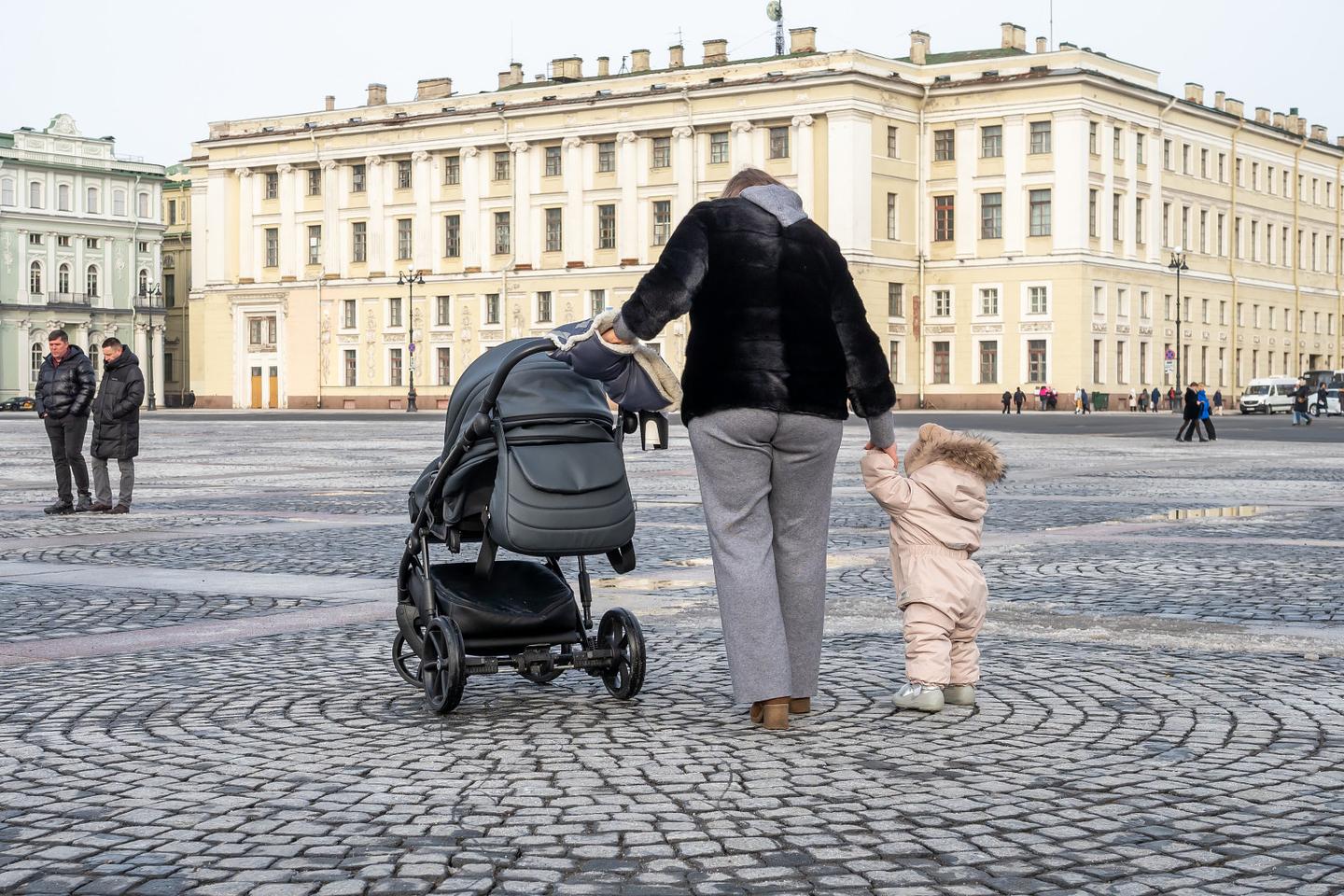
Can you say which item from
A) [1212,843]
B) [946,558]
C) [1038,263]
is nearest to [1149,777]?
[1212,843]

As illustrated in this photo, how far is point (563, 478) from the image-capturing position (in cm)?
609

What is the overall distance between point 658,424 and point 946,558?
1117 mm

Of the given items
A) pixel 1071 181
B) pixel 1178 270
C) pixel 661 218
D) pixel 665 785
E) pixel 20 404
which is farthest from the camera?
pixel 20 404

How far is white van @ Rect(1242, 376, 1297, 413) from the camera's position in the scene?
241ft

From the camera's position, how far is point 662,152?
79.7m

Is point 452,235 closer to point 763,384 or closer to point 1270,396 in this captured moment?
point 1270,396

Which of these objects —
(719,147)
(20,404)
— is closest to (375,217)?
(719,147)

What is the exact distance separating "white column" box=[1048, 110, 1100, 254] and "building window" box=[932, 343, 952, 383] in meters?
6.31

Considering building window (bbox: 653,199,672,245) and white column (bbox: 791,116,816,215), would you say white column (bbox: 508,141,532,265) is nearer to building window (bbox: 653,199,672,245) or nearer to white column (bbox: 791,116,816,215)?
building window (bbox: 653,199,672,245)

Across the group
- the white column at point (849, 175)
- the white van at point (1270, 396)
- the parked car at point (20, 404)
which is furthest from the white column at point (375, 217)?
the white van at point (1270, 396)

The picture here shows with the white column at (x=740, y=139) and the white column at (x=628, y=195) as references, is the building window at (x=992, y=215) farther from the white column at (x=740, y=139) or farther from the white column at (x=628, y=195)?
the white column at (x=628, y=195)

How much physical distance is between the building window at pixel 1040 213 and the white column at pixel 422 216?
27.4 metres

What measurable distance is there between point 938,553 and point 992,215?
7181cm

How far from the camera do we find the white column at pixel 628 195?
263 feet
